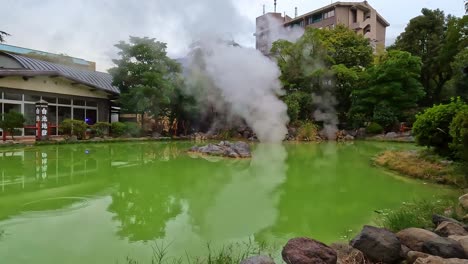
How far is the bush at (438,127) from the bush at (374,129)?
45.4 ft

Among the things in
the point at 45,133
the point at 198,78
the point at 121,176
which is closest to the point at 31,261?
the point at 121,176

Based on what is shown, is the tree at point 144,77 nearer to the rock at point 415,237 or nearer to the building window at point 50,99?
the building window at point 50,99

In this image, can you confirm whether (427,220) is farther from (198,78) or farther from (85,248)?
(198,78)

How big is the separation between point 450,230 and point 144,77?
56.4 feet

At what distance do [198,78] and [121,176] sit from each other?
43.1 ft

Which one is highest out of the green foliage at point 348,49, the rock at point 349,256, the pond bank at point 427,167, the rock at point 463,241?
the green foliage at point 348,49

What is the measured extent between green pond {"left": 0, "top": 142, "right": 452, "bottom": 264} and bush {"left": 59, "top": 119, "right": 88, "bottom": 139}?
7.05 metres

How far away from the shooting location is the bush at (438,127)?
8555 mm

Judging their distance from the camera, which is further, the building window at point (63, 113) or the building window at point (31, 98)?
the building window at point (63, 113)

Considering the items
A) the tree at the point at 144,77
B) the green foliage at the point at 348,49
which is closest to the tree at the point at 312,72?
the green foliage at the point at 348,49

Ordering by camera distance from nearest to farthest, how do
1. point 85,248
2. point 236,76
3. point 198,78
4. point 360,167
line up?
point 85,248
point 360,167
point 236,76
point 198,78

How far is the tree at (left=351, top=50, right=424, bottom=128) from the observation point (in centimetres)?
2269

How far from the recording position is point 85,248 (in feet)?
12.0

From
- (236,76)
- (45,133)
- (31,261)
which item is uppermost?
(236,76)
